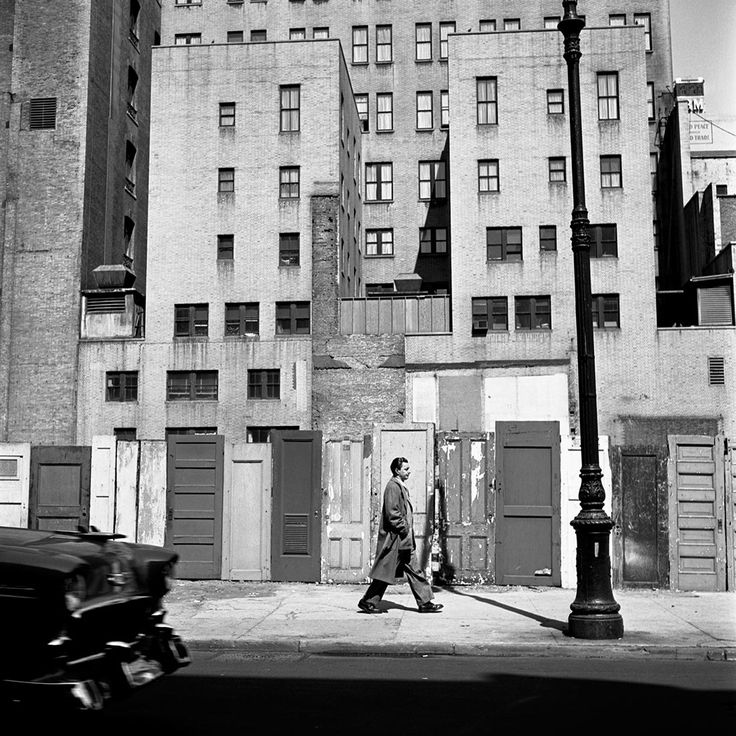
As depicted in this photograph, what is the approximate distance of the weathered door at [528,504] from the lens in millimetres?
16328

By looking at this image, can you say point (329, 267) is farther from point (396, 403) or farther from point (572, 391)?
point (572, 391)

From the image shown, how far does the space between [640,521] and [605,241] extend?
29.5 metres

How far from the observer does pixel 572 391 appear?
41594 millimetres

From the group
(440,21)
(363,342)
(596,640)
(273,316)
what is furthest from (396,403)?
(596,640)

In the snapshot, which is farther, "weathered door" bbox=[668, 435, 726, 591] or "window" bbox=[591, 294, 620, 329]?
"window" bbox=[591, 294, 620, 329]

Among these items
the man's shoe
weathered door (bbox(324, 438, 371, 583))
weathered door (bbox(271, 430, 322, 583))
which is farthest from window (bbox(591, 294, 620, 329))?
the man's shoe

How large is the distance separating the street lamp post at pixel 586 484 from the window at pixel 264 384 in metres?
31.2

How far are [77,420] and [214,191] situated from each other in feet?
41.2

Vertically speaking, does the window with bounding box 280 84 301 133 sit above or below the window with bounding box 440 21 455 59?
below

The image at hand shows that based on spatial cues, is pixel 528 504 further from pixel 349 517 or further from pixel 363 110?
pixel 363 110

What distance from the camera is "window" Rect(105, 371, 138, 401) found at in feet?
140

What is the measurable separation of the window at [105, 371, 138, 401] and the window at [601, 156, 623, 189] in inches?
927

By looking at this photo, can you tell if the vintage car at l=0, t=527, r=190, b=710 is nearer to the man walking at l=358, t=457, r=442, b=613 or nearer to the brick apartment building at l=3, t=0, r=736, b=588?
the man walking at l=358, t=457, r=442, b=613

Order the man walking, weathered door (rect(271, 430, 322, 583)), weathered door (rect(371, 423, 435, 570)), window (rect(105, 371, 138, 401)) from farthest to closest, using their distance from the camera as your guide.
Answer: window (rect(105, 371, 138, 401)) < weathered door (rect(271, 430, 322, 583)) < weathered door (rect(371, 423, 435, 570)) < the man walking
